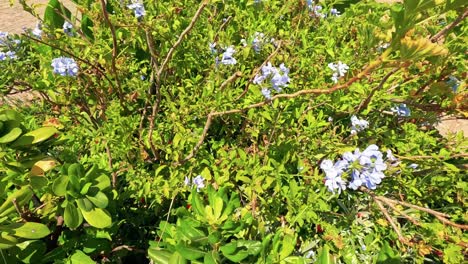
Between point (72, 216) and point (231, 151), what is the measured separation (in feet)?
2.63

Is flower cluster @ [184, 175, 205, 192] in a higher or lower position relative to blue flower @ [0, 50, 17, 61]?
lower

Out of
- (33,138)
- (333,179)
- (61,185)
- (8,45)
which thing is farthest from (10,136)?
(8,45)

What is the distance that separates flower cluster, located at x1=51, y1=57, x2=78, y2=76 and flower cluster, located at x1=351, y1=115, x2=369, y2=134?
130 cm

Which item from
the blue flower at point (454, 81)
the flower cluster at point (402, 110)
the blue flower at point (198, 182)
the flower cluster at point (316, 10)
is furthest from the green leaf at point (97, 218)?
the flower cluster at point (316, 10)

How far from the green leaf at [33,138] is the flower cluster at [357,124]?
50.5 inches

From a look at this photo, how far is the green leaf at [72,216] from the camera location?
1.15 m

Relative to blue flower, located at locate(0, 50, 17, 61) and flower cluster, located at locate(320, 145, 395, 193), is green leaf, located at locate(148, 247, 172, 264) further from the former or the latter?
blue flower, located at locate(0, 50, 17, 61)

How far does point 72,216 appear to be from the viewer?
45.9 inches

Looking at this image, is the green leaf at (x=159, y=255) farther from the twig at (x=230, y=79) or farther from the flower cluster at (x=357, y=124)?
the flower cluster at (x=357, y=124)

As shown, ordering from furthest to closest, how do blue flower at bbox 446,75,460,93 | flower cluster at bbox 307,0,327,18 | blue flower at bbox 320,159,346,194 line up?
flower cluster at bbox 307,0,327,18, blue flower at bbox 446,75,460,93, blue flower at bbox 320,159,346,194

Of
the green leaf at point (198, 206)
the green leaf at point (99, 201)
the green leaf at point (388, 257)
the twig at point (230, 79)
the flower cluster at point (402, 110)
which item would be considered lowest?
the green leaf at point (99, 201)

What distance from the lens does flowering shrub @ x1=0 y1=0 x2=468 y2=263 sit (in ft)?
4.27

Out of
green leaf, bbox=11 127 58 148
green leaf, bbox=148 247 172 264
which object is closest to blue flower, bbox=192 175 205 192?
green leaf, bbox=148 247 172 264

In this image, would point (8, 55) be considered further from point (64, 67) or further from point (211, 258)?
point (211, 258)
